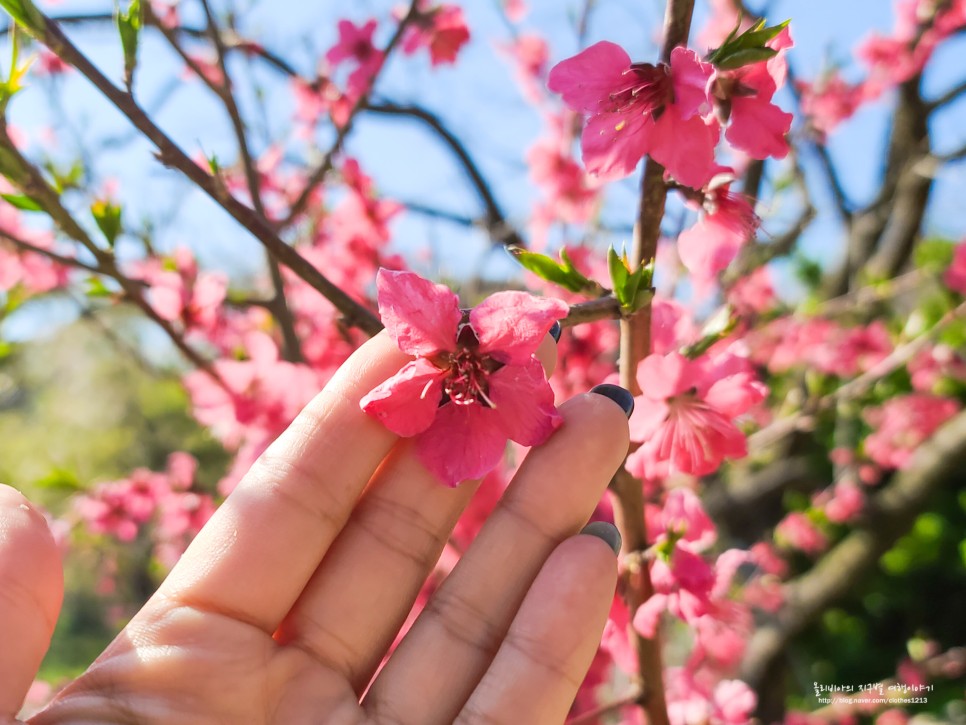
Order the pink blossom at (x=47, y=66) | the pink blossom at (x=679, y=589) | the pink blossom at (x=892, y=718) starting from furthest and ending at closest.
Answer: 1. the pink blossom at (x=892, y=718)
2. the pink blossom at (x=47, y=66)
3. the pink blossom at (x=679, y=589)

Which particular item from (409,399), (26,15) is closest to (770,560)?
(409,399)

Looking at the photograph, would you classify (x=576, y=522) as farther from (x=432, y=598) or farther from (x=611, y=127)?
(x=611, y=127)

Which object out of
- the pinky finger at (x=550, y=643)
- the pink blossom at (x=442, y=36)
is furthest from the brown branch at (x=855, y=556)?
the pinky finger at (x=550, y=643)

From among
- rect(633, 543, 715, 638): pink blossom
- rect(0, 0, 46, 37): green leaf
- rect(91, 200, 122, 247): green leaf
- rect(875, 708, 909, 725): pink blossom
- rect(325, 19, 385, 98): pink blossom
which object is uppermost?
rect(325, 19, 385, 98): pink blossom

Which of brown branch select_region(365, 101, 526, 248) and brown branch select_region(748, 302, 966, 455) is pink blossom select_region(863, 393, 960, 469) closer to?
brown branch select_region(748, 302, 966, 455)

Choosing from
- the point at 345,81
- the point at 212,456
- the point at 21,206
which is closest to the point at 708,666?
the point at 345,81

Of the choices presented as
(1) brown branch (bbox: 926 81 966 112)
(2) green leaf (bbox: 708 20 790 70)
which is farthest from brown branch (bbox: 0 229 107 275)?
(1) brown branch (bbox: 926 81 966 112)

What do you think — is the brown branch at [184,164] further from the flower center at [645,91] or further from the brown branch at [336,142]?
the brown branch at [336,142]
